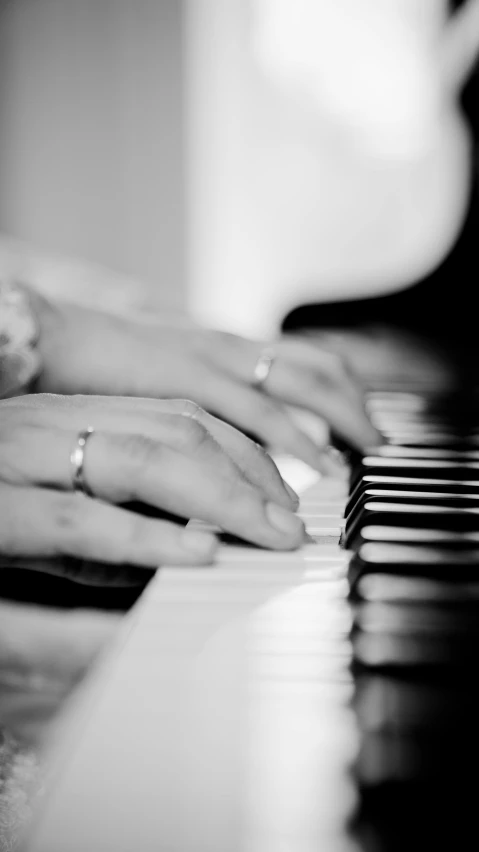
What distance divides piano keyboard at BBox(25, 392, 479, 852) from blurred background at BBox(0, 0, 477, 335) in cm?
531

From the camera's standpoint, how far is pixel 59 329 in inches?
42.4

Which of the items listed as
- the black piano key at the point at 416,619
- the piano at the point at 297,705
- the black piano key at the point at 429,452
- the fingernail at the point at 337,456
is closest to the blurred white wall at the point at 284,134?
the fingernail at the point at 337,456

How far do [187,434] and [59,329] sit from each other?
0.44 m

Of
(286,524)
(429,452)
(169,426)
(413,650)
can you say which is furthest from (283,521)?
(429,452)

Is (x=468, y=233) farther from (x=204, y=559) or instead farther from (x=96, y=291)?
(x=204, y=559)

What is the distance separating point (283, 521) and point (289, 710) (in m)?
0.27

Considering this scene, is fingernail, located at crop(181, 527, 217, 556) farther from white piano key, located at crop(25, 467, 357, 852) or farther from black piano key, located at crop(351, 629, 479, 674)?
black piano key, located at crop(351, 629, 479, 674)

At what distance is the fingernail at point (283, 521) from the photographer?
2.14 ft

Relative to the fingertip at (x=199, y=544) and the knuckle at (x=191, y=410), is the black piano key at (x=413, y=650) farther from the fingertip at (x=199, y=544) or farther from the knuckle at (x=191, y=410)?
the knuckle at (x=191, y=410)

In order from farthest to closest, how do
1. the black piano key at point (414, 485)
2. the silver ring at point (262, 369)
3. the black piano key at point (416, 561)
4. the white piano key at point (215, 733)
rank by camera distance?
1. the silver ring at point (262, 369)
2. the black piano key at point (414, 485)
3. the black piano key at point (416, 561)
4. the white piano key at point (215, 733)

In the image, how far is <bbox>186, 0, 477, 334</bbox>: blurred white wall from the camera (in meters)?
5.92

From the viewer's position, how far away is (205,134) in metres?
5.98

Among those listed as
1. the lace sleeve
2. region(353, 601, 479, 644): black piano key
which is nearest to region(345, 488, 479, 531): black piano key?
region(353, 601, 479, 644): black piano key

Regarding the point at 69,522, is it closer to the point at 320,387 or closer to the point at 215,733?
the point at 215,733
